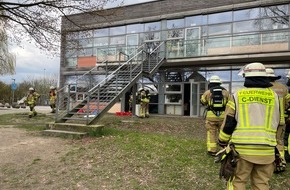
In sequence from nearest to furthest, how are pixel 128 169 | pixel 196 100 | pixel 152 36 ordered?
pixel 128 169
pixel 196 100
pixel 152 36

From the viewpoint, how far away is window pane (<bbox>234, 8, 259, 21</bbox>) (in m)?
17.1

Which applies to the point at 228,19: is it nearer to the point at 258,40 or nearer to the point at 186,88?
the point at 258,40

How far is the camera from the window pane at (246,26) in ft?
55.3

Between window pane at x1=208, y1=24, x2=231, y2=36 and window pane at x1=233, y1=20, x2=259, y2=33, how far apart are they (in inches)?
18.4

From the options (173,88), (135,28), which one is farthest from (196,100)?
(135,28)

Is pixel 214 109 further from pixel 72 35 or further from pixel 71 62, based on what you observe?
pixel 71 62

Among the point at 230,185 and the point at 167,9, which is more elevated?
the point at 167,9

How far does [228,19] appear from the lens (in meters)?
17.9

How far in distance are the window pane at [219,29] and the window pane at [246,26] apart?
1.53 ft

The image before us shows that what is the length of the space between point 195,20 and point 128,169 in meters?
14.7

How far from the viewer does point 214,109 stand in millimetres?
Answer: 6781

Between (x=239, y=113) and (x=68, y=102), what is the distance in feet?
26.5

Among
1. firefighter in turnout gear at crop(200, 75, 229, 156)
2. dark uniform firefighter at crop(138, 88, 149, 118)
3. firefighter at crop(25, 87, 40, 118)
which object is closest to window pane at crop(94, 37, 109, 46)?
dark uniform firefighter at crop(138, 88, 149, 118)

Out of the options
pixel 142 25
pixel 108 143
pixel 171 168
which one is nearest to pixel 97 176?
pixel 171 168
